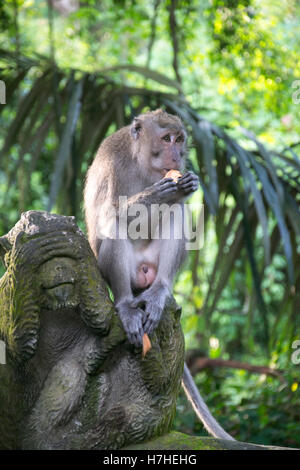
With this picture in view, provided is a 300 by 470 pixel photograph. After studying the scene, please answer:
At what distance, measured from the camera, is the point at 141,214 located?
3.13 metres

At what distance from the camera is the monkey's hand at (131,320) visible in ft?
8.21

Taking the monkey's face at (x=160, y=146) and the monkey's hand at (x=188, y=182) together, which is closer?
the monkey's hand at (x=188, y=182)

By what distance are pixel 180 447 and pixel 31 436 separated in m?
0.59

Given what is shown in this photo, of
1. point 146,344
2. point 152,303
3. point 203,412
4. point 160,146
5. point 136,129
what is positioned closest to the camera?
point 146,344

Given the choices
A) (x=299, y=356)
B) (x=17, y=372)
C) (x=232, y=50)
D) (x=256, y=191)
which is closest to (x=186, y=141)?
(x=256, y=191)

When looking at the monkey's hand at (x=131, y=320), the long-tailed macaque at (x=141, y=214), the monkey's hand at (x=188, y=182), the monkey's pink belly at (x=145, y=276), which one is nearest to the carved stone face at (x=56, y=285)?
the monkey's hand at (x=131, y=320)

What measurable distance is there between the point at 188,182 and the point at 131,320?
0.74 meters

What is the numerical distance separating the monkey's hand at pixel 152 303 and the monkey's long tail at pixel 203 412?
0.51 metres

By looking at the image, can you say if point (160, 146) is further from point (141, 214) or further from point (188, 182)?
point (188, 182)

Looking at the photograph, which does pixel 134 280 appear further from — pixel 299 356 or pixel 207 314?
pixel 299 356

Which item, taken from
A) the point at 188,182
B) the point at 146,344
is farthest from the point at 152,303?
the point at 188,182

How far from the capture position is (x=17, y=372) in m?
2.31

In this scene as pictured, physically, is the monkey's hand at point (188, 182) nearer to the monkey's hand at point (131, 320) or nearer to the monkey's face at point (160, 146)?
the monkey's face at point (160, 146)

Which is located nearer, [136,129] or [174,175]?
[174,175]
